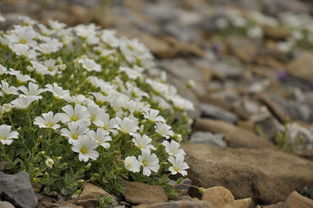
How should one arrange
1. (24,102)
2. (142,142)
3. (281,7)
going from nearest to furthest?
1. (24,102)
2. (142,142)
3. (281,7)

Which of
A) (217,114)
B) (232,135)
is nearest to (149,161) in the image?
(232,135)

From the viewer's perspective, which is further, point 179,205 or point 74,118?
point 74,118

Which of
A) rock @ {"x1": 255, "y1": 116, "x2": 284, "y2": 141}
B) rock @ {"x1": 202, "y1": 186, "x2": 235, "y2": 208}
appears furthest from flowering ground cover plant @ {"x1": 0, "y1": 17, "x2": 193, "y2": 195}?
rock @ {"x1": 255, "y1": 116, "x2": 284, "y2": 141}

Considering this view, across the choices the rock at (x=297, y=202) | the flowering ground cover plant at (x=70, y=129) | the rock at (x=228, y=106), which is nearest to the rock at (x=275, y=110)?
the rock at (x=228, y=106)

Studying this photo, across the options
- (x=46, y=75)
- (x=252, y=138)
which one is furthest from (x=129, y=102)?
(x=252, y=138)

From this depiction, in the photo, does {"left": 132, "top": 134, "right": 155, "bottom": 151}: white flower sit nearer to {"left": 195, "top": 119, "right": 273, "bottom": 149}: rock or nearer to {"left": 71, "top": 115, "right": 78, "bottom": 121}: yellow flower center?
{"left": 71, "top": 115, "right": 78, "bottom": 121}: yellow flower center

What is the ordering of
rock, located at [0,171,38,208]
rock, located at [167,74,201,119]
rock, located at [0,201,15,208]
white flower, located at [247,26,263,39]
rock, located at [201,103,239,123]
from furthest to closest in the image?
white flower, located at [247,26,263,39]
rock, located at [201,103,239,123]
rock, located at [167,74,201,119]
rock, located at [0,171,38,208]
rock, located at [0,201,15,208]

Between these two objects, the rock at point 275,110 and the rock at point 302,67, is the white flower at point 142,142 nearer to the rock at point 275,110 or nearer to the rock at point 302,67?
the rock at point 275,110

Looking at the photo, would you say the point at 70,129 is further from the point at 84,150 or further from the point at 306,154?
the point at 306,154

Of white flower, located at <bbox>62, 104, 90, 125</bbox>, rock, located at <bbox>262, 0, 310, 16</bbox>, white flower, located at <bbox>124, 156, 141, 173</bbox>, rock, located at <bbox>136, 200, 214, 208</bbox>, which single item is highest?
white flower, located at <bbox>62, 104, 90, 125</bbox>
